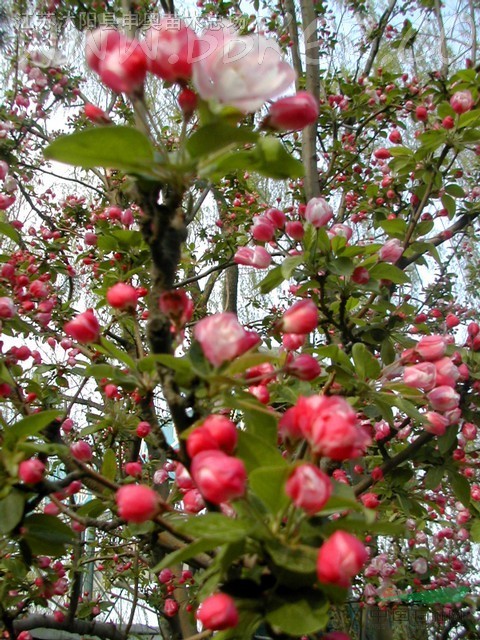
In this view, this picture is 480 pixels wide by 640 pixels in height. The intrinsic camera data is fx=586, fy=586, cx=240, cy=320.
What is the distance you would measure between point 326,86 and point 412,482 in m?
1.88

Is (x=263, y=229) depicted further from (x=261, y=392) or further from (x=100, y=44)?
(x=100, y=44)

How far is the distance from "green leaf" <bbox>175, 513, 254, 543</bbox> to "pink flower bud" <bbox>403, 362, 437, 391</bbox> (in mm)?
445

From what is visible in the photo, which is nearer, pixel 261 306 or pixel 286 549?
pixel 286 549

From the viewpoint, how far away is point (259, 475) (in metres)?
0.51

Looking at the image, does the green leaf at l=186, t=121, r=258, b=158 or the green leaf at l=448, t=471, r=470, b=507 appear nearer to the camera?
the green leaf at l=186, t=121, r=258, b=158

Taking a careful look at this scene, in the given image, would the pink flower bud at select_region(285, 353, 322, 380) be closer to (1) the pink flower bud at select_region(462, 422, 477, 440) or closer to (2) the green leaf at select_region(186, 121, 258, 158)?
(2) the green leaf at select_region(186, 121, 258, 158)

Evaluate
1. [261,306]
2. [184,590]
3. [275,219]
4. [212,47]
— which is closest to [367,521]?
[212,47]

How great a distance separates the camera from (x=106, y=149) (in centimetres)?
52

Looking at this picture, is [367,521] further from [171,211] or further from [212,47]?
[212,47]

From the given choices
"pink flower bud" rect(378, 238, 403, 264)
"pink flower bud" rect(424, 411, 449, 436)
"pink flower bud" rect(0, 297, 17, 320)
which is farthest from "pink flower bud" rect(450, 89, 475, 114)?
"pink flower bud" rect(0, 297, 17, 320)

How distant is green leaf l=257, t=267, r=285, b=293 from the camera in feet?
3.56

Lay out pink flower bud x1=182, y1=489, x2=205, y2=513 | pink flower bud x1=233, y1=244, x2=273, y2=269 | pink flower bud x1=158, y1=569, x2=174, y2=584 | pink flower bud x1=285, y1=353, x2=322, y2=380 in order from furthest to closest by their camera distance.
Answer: pink flower bud x1=158, y1=569, x2=174, y2=584 → pink flower bud x1=233, y1=244, x2=273, y2=269 → pink flower bud x1=182, y1=489, x2=205, y2=513 → pink flower bud x1=285, y1=353, x2=322, y2=380

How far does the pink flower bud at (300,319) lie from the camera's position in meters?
0.70

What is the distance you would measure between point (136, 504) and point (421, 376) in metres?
0.50
